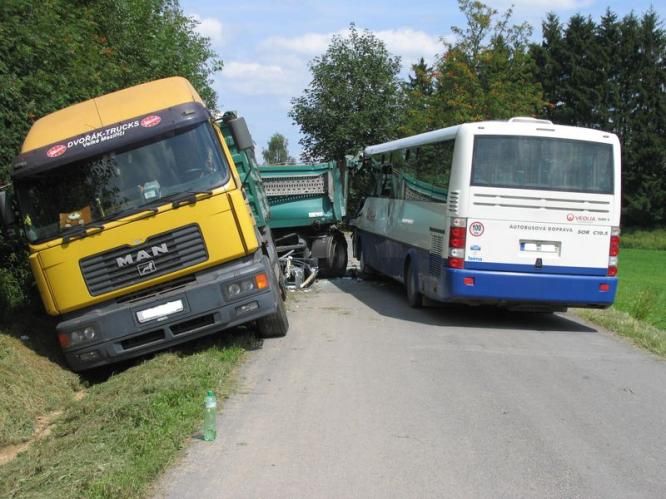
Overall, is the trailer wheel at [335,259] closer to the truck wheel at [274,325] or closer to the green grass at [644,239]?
the truck wheel at [274,325]

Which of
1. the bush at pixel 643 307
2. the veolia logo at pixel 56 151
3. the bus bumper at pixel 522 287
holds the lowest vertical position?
the bush at pixel 643 307

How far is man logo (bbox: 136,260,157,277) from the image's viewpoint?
8484 millimetres

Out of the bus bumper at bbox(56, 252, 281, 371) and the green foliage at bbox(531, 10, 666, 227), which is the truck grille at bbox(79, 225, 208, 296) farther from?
the green foliage at bbox(531, 10, 666, 227)

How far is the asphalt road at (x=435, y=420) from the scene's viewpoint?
16.7 ft

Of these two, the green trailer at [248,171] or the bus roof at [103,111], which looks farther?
the green trailer at [248,171]

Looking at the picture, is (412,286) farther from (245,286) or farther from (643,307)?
(245,286)

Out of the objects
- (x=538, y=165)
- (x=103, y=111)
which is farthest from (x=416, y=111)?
(x=103, y=111)

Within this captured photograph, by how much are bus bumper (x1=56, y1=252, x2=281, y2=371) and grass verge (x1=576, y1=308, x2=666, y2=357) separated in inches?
212

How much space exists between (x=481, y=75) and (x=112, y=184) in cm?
2885

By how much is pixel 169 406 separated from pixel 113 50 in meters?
9.93

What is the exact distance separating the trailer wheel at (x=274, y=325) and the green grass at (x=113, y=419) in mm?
323

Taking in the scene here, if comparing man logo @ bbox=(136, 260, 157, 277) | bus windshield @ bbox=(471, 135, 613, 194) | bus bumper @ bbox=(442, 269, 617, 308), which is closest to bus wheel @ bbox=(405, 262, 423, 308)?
bus bumper @ bbox=(442, 269, 617, 308)

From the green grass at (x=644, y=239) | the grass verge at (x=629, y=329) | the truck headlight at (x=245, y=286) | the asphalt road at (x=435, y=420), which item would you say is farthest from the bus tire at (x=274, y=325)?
the green grass at (x=644, y=239)

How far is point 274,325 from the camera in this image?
32.6ft
